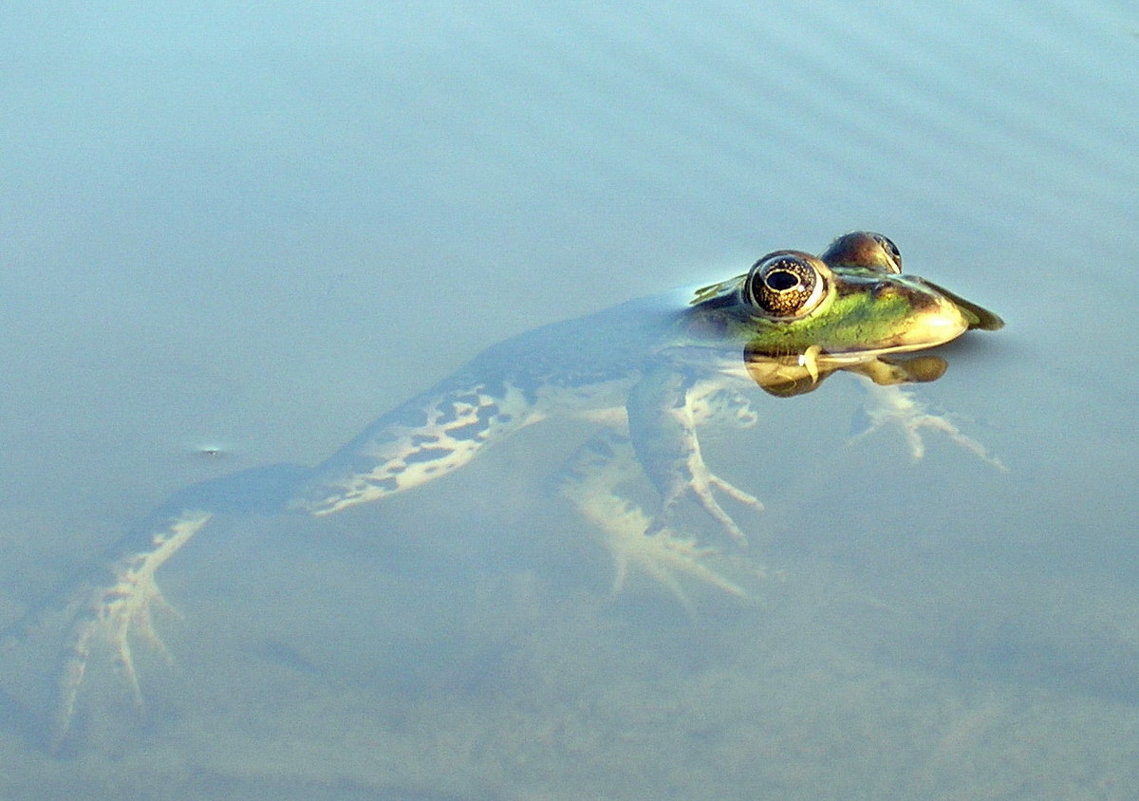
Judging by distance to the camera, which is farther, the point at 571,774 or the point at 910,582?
the point at 910,582

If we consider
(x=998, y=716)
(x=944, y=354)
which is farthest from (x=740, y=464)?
(x=998, y=716)

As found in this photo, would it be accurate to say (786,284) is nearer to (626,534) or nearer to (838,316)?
(838,316)

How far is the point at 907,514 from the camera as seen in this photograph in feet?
13.7

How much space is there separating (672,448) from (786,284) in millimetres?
824

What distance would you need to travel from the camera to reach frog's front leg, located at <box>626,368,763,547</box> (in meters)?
4.41

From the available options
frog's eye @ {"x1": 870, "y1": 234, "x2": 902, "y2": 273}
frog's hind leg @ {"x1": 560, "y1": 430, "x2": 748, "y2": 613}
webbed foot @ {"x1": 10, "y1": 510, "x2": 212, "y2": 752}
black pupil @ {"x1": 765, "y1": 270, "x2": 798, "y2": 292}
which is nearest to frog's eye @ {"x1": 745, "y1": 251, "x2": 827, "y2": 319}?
black pupil @ {"x1": 765, "y1": 270, "x2": 798, "y2": 292}

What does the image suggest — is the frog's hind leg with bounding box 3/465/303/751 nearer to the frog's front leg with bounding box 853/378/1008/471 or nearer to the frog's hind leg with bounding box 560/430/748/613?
the frog's hind leg with bounding box 560/430/748/613

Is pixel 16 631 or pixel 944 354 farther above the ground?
pixel 944 354

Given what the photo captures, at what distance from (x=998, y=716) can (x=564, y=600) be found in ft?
4.45

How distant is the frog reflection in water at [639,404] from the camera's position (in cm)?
430

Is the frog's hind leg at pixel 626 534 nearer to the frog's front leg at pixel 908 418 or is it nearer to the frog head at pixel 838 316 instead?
the frog head at pixel 838 316

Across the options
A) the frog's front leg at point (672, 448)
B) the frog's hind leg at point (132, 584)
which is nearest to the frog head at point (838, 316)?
the frog's front leg at point (672, 448)

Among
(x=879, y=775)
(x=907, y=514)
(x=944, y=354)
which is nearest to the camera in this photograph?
(x=879, y=775)

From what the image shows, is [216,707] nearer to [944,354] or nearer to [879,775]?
[879,775]
